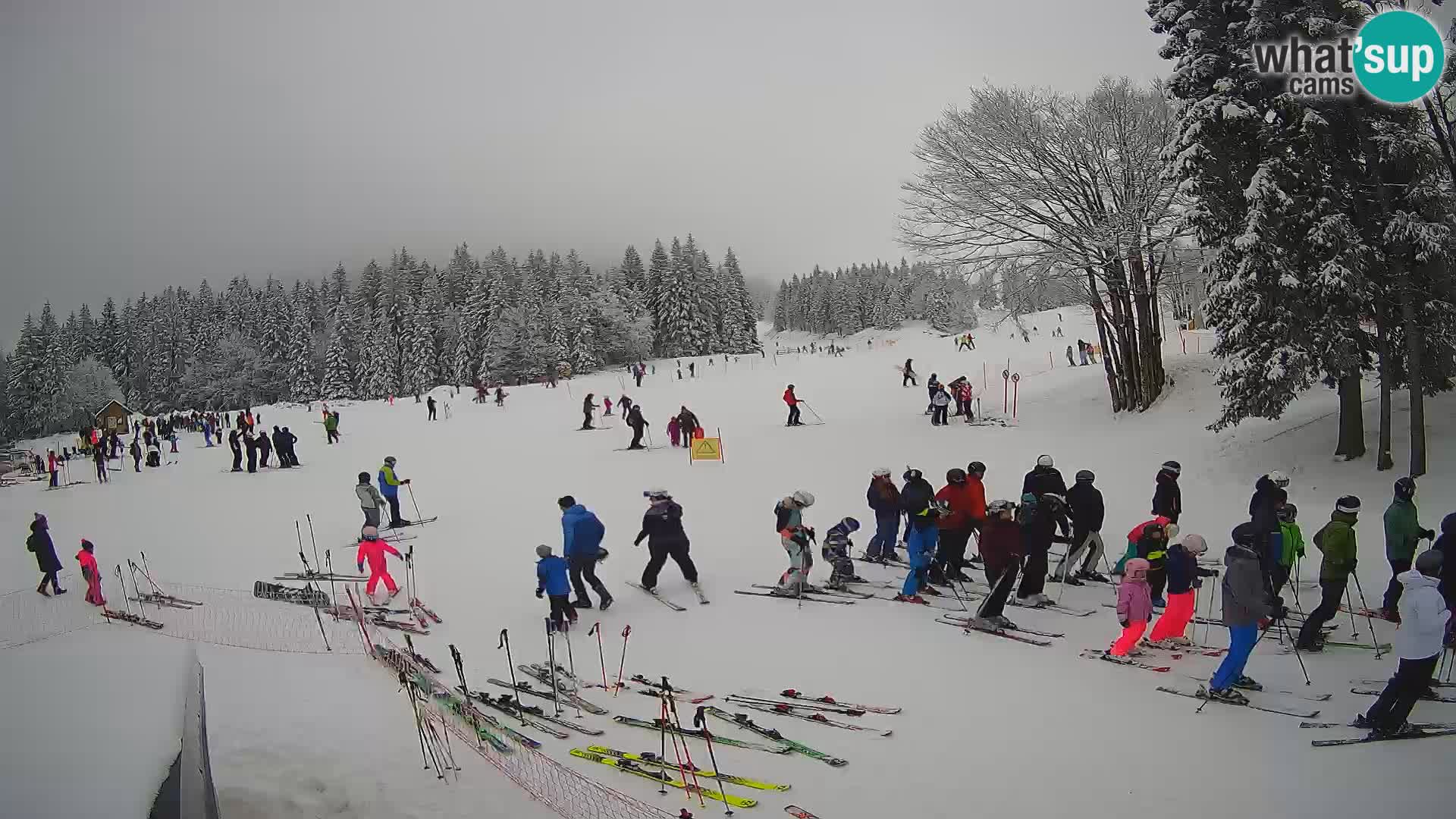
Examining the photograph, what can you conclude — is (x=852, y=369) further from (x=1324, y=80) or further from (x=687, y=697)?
(x=687, y=697)

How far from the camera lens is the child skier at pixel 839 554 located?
1112 cm

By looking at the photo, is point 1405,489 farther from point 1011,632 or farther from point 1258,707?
point 1011,632

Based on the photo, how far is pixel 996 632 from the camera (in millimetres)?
9086

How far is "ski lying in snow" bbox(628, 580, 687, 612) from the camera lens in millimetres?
11029

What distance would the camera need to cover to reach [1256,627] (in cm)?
673

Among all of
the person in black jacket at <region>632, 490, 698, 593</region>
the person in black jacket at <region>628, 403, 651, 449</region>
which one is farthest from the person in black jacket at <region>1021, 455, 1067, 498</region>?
the person in black jacket at <region>628, 403, 651, 449</region>

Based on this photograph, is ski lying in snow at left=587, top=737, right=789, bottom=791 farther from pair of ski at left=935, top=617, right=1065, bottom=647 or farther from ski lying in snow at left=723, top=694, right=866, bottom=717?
pair of ski at left=935, top=617, right=1065, bottom=647

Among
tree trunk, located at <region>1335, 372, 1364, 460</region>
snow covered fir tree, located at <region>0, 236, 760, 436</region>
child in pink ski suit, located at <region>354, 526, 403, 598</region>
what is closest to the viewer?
child in pink ski suit, located at <region>354, 526, 403, 598</region>

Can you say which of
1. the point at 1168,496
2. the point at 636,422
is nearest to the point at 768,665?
the point at 1168,496

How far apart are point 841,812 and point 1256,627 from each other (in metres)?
4.17

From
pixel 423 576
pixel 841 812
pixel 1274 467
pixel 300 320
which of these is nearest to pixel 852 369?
pixel 1274 467

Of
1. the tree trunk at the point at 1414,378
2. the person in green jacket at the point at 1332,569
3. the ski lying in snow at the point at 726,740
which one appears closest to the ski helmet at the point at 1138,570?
the person in green jacket at the point at 1332,569

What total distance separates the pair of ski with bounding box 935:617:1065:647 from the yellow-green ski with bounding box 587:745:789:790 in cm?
409

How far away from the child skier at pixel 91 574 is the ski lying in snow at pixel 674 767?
34.1 ft
